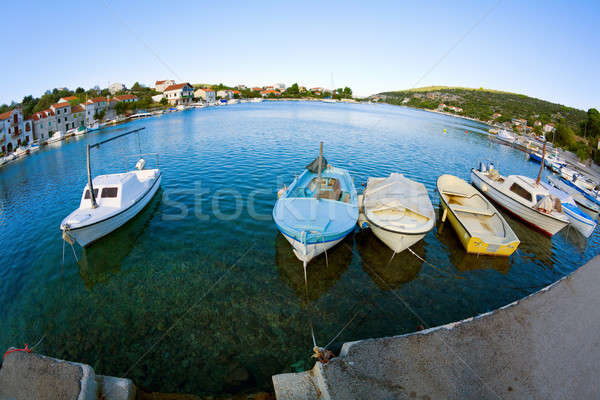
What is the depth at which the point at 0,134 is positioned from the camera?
3903 cm

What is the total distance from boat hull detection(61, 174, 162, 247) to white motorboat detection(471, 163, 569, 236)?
80.2ft

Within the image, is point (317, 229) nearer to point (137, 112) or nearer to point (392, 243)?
point (392, 243)

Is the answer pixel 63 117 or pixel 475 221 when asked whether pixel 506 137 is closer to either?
pixel 475 221

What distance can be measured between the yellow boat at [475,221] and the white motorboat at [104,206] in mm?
18567

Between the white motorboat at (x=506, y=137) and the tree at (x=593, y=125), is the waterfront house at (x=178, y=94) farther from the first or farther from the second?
the tree at (x=593, y=125)

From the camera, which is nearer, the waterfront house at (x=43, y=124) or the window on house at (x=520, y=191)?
the window on house at (x=520, y=191)

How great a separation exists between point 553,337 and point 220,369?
877 cm

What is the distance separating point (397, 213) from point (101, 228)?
15235 millimetres

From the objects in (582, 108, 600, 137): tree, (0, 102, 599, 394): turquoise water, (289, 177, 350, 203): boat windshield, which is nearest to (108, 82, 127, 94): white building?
(0, 102, 599, 394): turquoise water

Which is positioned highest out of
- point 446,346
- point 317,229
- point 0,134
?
point 0,134

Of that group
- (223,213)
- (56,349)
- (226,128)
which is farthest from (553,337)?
(226,128)

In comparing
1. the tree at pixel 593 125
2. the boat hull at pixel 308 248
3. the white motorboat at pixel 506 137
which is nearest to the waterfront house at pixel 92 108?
the boat hull at pixel 308 248

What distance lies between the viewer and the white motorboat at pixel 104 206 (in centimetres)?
1102

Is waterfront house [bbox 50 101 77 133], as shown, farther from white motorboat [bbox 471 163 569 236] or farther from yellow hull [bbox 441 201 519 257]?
white motorboat [bbox 471 163 569 236]
